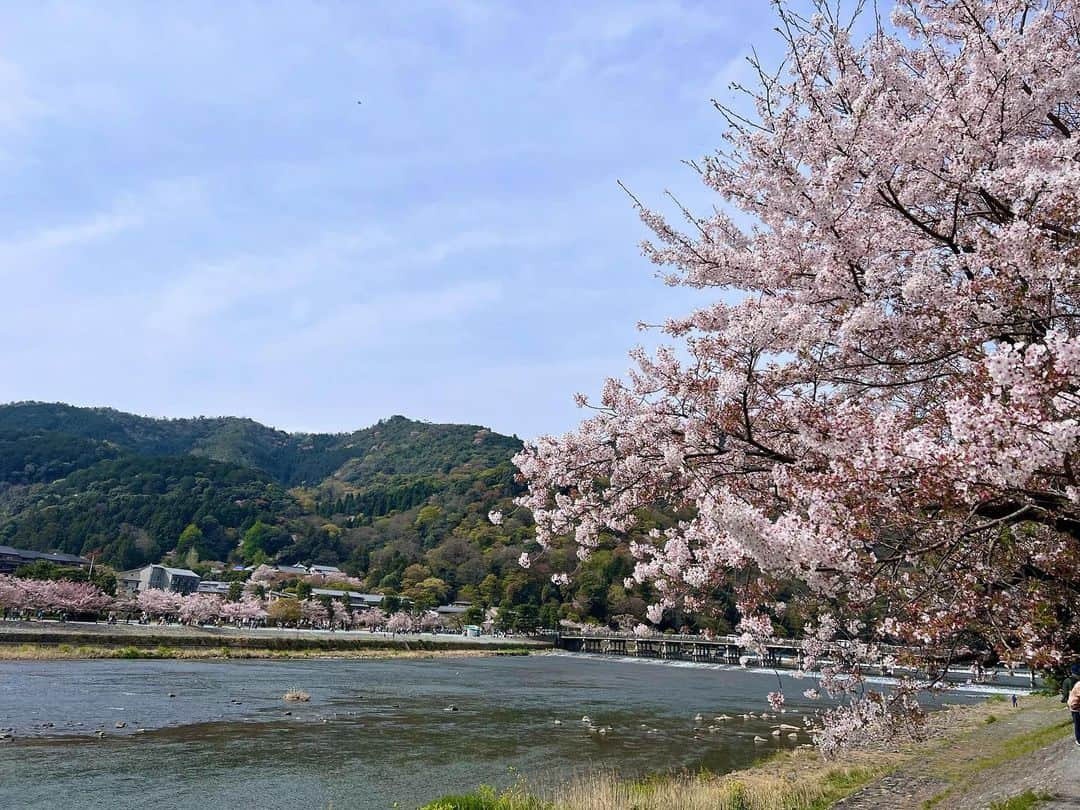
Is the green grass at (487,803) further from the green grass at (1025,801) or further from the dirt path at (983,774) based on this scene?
the green grass at (1025,801)

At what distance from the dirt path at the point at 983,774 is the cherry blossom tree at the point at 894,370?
200 inches

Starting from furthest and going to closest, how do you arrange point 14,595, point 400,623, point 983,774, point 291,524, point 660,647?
point 291,524, point 660,647, point 400,623, point 14,595, point 983,774

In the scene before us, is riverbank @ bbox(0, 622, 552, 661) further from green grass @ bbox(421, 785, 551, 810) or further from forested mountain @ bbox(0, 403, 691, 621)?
green grass @ bbox(421, 785, 551, 810)

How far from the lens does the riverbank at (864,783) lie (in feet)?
32.4

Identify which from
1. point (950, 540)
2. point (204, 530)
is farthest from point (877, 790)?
point (204, 530)

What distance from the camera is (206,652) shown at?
44.5 meters

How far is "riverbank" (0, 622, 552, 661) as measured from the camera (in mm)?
37219

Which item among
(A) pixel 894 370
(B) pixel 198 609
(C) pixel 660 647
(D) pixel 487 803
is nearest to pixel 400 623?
(B) pixel 198 609

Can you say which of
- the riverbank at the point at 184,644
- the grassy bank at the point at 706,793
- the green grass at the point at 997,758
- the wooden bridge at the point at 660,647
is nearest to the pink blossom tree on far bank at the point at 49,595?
the riverbank at the point at 184,644

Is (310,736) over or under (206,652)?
over

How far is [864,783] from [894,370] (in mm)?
12025

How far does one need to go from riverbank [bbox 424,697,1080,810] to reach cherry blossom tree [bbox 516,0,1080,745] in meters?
5.20

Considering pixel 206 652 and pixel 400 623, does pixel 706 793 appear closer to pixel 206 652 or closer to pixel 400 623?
pixel 206 652

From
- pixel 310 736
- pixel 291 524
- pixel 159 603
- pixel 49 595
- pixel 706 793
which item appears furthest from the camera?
pixel 291 524
